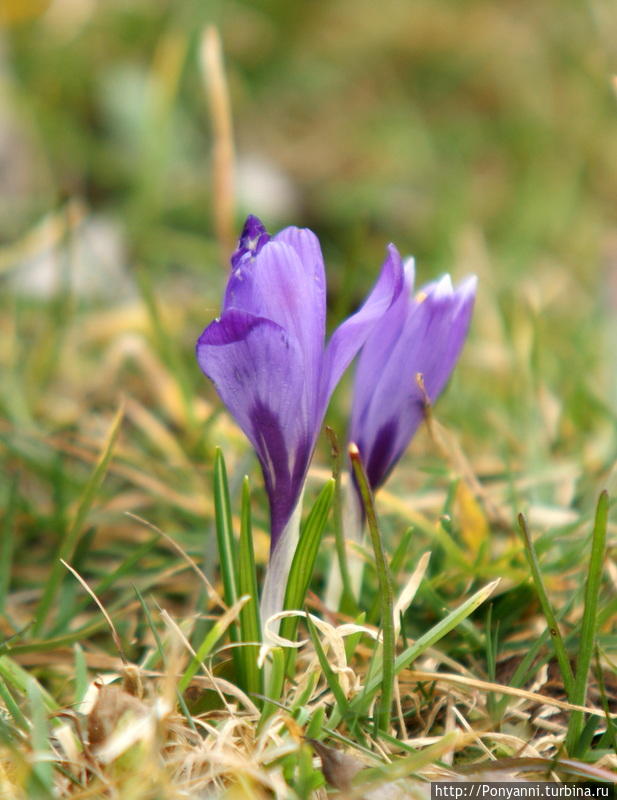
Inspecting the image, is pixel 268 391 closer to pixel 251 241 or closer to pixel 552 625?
pixel 251 241

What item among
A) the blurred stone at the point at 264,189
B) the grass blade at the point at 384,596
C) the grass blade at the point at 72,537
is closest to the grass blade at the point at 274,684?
the grass blade at the point at 384,596

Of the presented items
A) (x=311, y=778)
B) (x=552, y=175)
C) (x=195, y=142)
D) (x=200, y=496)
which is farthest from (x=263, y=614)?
(x=552, y=175)

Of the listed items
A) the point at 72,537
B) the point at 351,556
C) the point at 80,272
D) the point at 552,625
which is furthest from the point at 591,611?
the point at 80,272

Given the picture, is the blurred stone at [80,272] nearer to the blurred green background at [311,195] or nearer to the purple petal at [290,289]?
the blurred green background at [311,195]

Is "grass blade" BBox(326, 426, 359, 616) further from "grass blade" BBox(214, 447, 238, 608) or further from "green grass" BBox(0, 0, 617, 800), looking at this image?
"grass blade" BBox(214, 447, 238, 608)

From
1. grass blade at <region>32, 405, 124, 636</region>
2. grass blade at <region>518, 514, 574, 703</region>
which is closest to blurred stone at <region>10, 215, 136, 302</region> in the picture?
grass blade at <region>32, 405, 124, 636</region>

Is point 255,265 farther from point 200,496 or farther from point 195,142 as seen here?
point 195,142
